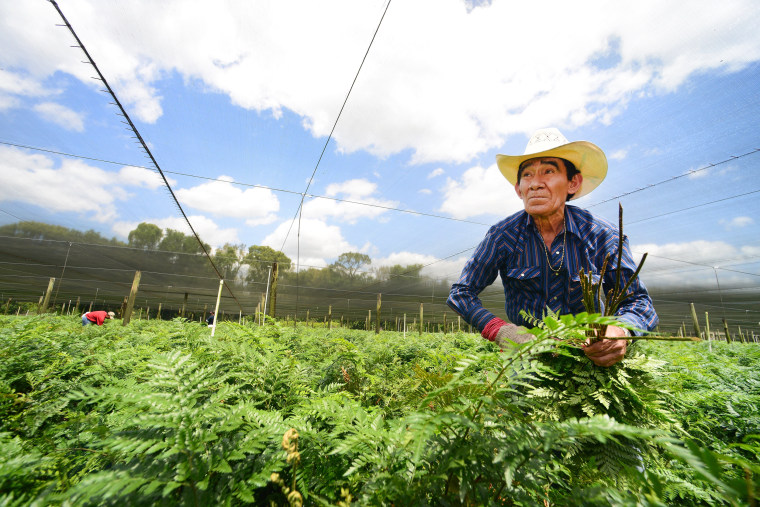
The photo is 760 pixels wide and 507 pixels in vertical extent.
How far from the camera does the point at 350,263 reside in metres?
25.1

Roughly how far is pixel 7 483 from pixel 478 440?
1493 mm

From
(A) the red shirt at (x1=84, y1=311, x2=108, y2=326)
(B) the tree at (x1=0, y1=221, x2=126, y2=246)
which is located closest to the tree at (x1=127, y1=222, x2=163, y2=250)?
(B) the tree at (x1=0, y1=221, x2=126, y2=246)

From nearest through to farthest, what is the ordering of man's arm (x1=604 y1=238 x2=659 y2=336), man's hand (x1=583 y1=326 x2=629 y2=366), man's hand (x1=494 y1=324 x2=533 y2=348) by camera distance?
man's hand (x1=583 y1=326 x2=629 y2=366) < man's hand (x1=494 y1=324 x2=533 y2=348) < man's arm (x1=604 y1=238 x2=659 y2=336)

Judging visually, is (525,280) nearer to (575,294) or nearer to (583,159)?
(575,294)

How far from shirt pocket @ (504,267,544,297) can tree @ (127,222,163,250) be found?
68.3ft

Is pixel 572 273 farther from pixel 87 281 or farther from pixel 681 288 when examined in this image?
pixel 87 281

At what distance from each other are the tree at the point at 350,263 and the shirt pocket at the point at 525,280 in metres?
21.9

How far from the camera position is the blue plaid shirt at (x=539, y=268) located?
2.13m

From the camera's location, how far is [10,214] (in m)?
15.9

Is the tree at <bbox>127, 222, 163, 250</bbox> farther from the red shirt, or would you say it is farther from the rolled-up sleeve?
the rolled-up sleeve

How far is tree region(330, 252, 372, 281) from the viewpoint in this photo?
2434cm

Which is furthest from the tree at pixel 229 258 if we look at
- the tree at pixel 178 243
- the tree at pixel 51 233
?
the tree at pixel 51 233

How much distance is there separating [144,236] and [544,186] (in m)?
21.8

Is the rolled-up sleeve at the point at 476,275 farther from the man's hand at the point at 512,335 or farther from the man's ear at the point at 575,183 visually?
the man's ear at the point at 575,183
